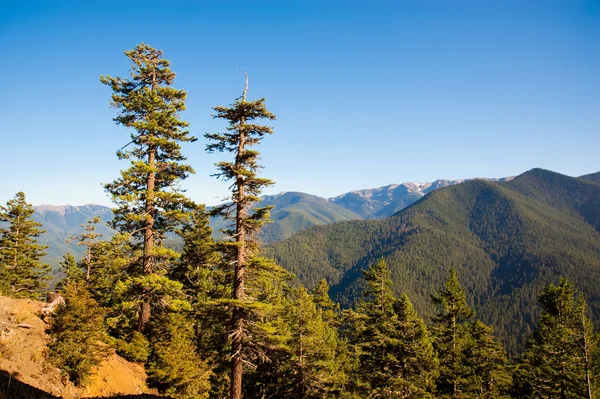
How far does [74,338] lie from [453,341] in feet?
96.8

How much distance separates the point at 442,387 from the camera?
31266 mm

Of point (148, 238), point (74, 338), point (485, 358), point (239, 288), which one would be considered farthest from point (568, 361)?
point (74, 338)

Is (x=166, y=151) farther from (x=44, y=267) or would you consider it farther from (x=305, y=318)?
(x=44, y=267)

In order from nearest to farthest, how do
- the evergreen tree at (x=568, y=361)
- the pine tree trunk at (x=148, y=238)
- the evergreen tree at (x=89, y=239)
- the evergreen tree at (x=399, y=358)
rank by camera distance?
1. the pine tree trunk at (x=148, y=238)
2. the evergreen tree at (x=568, y=361)
3. the evergreen tree at (x=399, y=358)
4. the evergreen tree at (x=89, y=239)

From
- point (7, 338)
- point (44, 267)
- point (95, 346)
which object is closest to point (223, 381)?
point (95, 346)

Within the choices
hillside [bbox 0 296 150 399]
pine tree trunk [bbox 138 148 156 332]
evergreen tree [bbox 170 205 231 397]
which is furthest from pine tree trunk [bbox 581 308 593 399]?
pine tree trunk [bbox 138 148 156 332]

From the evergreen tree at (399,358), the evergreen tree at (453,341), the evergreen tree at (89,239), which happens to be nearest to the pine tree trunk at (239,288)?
the evergreen tree at (399,358)

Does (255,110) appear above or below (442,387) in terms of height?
above

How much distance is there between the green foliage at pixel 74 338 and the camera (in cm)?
1453

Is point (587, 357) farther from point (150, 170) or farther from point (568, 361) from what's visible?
point (150, 170)

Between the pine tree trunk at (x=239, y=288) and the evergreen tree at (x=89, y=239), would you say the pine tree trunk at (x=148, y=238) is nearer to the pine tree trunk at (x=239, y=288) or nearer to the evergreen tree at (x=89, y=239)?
the pine tree trunk at (x=239, y=288)

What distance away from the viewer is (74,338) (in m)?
14.7

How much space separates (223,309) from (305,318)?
10692 mm

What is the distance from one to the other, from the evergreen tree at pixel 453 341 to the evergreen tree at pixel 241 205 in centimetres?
2156
